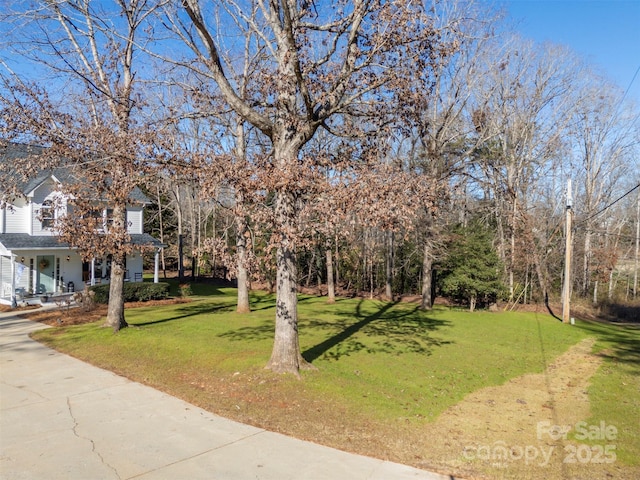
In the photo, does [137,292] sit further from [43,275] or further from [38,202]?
[38,202]

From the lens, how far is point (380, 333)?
13375 mm

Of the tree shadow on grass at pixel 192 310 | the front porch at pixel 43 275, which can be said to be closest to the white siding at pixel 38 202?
the front porch at pixel 43 275

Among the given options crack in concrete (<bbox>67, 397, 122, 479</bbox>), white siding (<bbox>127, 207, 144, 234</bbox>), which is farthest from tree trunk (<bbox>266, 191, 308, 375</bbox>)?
white siding (<bbox>127, 207, 144, 234</bbox>)

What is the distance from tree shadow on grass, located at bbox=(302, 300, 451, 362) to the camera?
35.1 feet

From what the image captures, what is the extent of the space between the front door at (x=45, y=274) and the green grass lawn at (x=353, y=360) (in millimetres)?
6481

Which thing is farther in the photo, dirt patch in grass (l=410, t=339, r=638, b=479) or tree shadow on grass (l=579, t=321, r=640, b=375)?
tree shadow on grass (l=579, t=321, r=640, b=375)

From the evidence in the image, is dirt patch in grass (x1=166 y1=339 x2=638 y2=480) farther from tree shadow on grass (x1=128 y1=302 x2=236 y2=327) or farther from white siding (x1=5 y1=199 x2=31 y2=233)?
white siding (x1=5 y1=199 x2=31 y2=233)

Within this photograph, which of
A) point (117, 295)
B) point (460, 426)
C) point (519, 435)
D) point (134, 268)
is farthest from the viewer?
point (134, 268)

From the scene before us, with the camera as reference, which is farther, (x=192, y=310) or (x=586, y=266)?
(x=586, y=266)

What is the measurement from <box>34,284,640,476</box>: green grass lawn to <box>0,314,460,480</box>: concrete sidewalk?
616 millimetres

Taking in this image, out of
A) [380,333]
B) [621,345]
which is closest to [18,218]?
[380,333]

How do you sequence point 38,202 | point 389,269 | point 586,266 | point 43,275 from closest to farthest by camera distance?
point 38,202 < point 43,275 < point 389,269 < point 586,266

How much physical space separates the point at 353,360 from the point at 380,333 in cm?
394

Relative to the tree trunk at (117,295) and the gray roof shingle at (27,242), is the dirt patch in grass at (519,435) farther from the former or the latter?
the gray roof shingle at (27,242)
